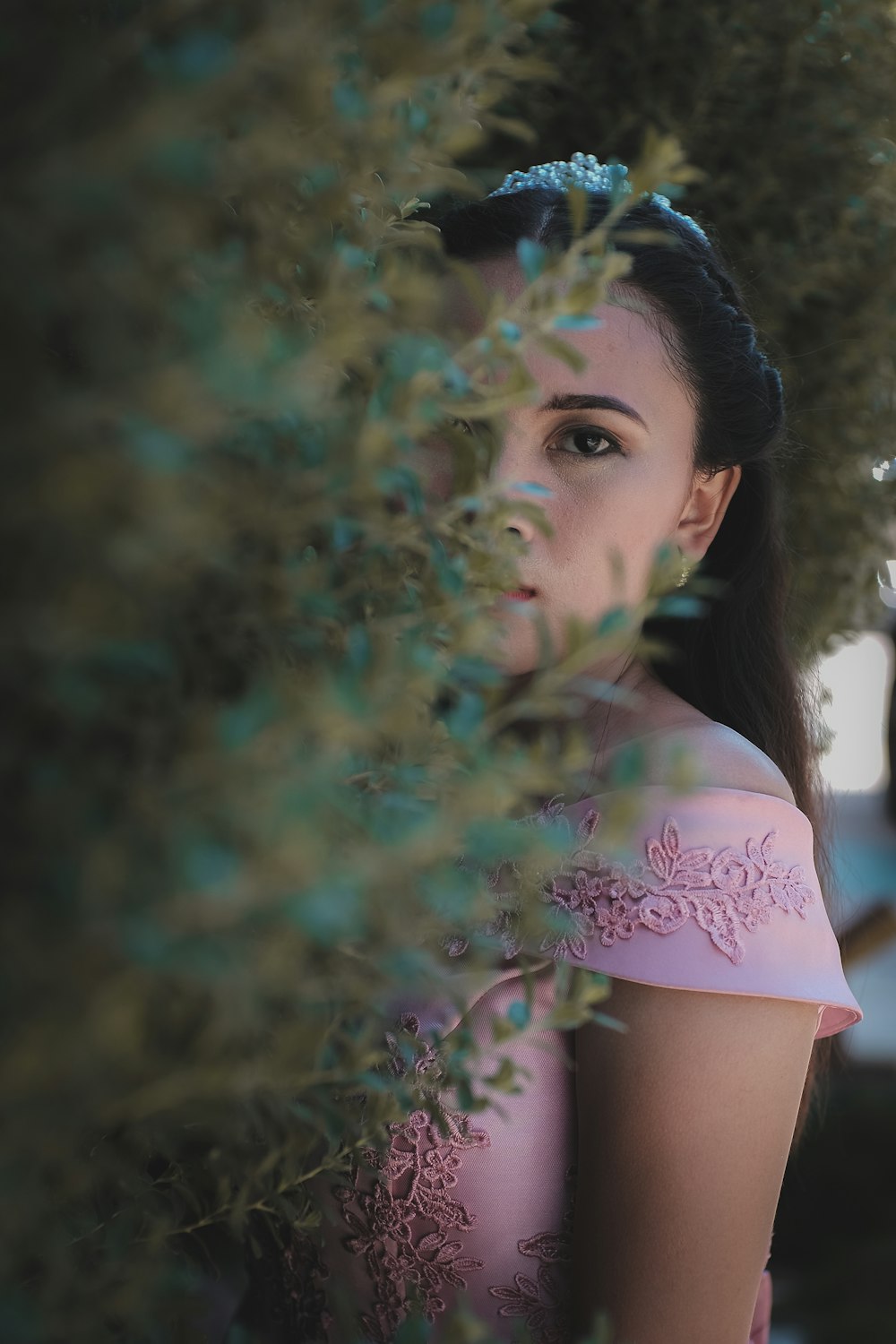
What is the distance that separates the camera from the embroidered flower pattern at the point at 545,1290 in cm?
142

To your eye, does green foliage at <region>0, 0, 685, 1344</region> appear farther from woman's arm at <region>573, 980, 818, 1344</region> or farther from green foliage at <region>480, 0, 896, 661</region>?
green foliage at <region>480, 0, 896, 661</region>

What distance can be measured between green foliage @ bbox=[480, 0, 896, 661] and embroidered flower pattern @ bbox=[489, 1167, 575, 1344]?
1.44m

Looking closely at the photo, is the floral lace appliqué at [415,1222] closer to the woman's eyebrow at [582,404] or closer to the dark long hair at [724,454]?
the dark long hair at [724,454]

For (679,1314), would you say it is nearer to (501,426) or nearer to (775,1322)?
(501,426)

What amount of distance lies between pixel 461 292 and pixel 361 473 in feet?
4.11

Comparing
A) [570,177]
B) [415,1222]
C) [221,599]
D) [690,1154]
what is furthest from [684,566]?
[570,177]

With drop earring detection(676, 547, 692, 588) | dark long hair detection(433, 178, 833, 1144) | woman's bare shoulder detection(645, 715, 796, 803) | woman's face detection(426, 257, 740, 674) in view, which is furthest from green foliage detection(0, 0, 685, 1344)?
dark long hair detection(433, 178, 833, 1144)

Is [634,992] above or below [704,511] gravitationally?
below

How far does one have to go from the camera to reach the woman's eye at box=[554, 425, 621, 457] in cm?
160

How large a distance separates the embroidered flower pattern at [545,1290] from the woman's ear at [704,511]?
998mm

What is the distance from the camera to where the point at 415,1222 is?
1426 millimetres

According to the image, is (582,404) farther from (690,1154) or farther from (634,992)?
(690,1154)

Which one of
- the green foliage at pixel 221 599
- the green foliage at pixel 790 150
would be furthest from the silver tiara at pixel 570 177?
the green foliage at pixel 221 599

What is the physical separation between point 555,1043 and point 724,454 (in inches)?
40.1
